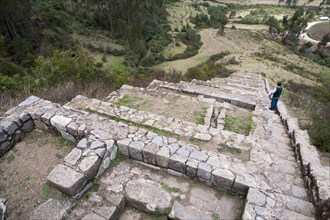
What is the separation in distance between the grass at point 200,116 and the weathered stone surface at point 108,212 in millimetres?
4177

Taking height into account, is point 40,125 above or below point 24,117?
below

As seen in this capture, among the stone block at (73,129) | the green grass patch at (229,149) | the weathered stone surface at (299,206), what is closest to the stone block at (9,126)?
the stone block at (73,129)

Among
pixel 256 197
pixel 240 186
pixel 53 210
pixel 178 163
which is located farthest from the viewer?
pixel 178 163

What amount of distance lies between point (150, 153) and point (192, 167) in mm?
911

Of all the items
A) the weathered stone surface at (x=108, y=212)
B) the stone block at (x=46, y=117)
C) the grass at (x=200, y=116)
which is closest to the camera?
the weathered stone surface at (x=108, y=212)

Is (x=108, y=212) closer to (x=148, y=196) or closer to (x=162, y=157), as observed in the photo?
(x=148, y=196)

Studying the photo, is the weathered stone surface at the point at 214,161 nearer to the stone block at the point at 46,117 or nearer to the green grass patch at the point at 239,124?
the green grass patch at the point at 239,124

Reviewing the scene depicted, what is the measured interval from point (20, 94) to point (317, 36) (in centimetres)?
6944

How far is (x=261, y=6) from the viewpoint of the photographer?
282 feet

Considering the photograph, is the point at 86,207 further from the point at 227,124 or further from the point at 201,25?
the point at 201,25

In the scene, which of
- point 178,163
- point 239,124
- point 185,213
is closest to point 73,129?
point 178,163

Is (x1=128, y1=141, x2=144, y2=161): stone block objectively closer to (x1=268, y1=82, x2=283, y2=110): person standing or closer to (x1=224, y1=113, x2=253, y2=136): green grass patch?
(x1=224, y1=113, x2=253, y2=136): green grass patch

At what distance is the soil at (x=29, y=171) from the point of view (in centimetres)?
387

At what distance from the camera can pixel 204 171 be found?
4164 mm
